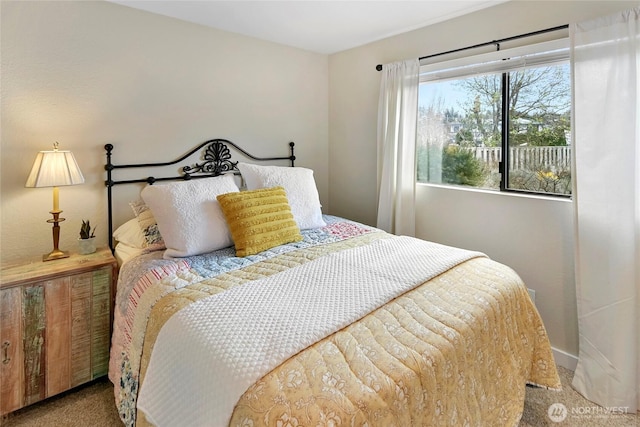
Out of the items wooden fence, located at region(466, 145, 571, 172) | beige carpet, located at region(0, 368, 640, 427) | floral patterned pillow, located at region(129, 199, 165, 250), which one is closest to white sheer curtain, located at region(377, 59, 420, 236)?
Result: wooden fence, located at region(466, 145, 571, 172)

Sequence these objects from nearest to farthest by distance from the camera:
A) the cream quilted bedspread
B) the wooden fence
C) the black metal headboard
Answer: the cream quilted bedspread < the wooden fence < the black metal headboard

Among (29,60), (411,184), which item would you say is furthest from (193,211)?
(411,184)

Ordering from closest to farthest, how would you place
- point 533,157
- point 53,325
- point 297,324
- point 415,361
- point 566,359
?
point 415,361, point 297,324, point 53,325, point 566,359, point 533,157

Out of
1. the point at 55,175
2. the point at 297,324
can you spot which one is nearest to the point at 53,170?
the point at 55,175

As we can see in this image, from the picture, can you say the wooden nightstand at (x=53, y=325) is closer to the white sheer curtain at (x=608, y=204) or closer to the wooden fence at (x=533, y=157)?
the wooden fence at (x=533, y=157)

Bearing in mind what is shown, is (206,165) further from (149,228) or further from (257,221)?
(257,221)

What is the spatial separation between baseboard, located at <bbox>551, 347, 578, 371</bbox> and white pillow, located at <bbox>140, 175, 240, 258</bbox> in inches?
87.1

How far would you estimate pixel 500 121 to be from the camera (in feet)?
8.42

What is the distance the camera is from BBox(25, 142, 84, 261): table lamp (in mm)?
1981

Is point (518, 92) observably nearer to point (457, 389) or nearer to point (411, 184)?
point (411, 184)

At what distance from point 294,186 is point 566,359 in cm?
211

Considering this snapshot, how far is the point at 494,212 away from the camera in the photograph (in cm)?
255

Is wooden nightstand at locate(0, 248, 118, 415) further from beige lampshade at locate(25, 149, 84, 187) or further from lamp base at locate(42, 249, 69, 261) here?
beige lampshade at locate(25, 149, 84, 187)

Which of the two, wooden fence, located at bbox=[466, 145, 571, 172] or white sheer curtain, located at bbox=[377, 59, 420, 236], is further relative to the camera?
white sheer curtain, located at bbox=[377, 59, 420, 236]
